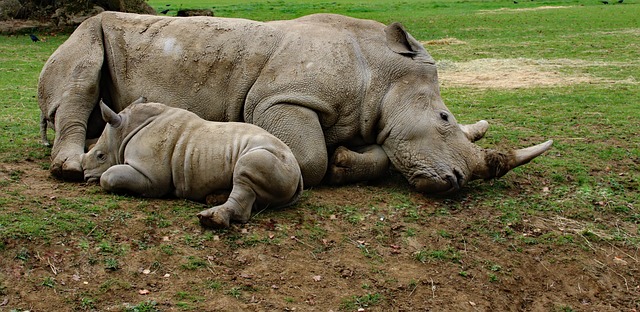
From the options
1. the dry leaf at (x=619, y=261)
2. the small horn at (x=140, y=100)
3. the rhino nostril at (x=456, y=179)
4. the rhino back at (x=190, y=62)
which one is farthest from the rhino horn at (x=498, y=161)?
the small horn at (x=140, y=100)

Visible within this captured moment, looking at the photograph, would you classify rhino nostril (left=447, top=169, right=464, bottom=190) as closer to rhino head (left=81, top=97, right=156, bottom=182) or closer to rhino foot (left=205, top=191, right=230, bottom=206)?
rhino foot (left=205, top=191, right=230, bottom=206)

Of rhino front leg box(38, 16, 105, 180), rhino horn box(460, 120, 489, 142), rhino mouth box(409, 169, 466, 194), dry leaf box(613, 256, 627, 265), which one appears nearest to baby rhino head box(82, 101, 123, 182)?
rhino front leg box(38, 16, 105, 180)

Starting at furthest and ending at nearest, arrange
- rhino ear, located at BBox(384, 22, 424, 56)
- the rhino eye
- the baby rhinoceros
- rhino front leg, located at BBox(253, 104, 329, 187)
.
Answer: rhino ear, located at BBox(384, 22, 424, 56) → the rhino eye → rhino front leg, located at BBox(253, 104, 329, 187) → the baby rhinoceros

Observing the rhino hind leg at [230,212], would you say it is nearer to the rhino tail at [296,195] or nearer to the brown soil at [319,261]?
the brown soil at [319,261]

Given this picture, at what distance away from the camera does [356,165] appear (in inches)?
295

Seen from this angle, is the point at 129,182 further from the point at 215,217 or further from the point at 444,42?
the point at 444,42

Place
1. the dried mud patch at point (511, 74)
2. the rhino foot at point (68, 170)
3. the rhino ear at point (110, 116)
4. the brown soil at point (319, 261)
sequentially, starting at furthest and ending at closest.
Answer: the dried mud patch at point (511, 74), the rhino foot at point (68, 170), the rhino ear at point (110, 116), the brown soil at point (319, 261)

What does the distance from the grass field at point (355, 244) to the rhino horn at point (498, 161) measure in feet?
0.75

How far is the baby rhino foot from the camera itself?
234 inches

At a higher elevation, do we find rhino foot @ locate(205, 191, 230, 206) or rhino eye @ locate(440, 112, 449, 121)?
rhino eye @ locate(440, 112, 449, 121)

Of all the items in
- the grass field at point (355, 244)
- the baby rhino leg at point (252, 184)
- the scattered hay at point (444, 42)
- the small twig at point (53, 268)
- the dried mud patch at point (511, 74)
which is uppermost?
the baby rhino leg at point (252, 184)

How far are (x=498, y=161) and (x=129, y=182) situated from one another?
3271 mm

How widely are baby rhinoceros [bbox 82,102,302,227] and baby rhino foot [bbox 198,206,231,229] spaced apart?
0.21ft

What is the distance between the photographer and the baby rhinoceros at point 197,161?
245 inches
